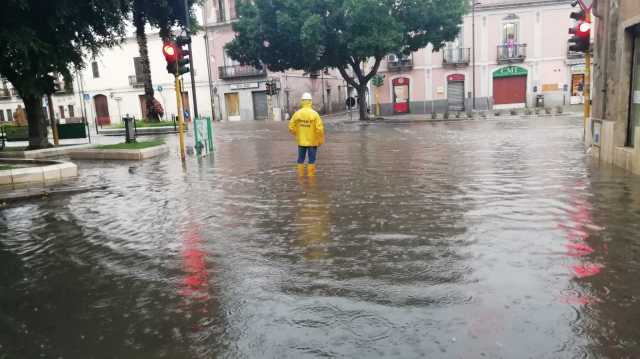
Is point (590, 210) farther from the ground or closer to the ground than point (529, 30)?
closer to the ground

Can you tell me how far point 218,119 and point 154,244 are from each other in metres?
40.5

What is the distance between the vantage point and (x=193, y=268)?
5.27 meters

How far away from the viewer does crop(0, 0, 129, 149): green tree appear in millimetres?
13820

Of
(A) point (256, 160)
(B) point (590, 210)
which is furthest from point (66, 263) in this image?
(A) point (256, 160)

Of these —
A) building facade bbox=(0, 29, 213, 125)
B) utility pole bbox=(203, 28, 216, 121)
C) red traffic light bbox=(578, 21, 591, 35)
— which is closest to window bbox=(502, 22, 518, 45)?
utility pole bbox=(203, 28, 216, 121)

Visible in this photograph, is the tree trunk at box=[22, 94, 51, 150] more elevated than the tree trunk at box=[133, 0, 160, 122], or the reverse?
the tree trunk at box=[133, 0, 160, 122]

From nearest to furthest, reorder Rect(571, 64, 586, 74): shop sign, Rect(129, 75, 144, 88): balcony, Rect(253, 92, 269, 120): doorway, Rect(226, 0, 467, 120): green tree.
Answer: Rect(226, 0, 467, 120): green tree → Rect(571, 64, 586, 74): shop sign → Rect(253, 92, 269, 120): doorway → Rect(129, 75, 144, 88): balcony

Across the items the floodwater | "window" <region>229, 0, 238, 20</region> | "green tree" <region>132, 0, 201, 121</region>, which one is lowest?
the floodwater

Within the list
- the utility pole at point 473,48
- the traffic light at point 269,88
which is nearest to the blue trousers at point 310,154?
the traffic light at point 269,88

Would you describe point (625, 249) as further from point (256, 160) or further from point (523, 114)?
point (523, 114)

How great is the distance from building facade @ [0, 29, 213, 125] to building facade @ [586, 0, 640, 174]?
37437 mm

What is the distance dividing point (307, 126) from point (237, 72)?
35146 mm

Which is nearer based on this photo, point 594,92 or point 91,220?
point 91,220

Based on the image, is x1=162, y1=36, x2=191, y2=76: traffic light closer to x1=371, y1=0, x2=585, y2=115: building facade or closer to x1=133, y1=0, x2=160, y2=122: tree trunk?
x1=133, y1=0, x2=160, y2=122: tree trunk
